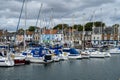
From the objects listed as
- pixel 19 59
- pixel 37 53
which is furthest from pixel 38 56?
pixel 19 59

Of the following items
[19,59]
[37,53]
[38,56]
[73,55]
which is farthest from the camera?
[73,55]

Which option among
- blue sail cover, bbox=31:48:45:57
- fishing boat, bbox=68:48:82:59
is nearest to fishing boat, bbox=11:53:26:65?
blue sail cover, bbox=31:48:45:57

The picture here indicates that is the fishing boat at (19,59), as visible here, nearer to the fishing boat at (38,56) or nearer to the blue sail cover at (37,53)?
the fishing boat at (38,56)

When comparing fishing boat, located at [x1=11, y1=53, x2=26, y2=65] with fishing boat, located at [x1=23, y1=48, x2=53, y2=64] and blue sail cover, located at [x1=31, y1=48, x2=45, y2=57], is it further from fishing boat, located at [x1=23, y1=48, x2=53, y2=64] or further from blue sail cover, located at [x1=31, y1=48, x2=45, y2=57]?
blue sail cover, located at [x1=31, y1=48, x2=45, y2=57]

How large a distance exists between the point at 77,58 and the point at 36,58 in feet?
63.0

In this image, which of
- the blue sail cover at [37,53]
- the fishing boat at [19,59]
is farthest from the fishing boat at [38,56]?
the fishing boat at [19,59]

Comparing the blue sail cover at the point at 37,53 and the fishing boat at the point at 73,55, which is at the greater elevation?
the blue sail cover at the point at 37,53

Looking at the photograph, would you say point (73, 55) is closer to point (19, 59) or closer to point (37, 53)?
point (37, 53)

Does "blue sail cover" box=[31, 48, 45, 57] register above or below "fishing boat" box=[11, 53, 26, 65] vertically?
above

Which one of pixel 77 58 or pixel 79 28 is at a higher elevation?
pixel 79 28

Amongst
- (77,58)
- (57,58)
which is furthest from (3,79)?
(77,58)

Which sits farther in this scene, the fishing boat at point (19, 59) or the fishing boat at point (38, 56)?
the fishing boat at point (38, 56)

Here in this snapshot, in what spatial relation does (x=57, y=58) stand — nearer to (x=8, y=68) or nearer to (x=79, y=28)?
(x=8, y=68)

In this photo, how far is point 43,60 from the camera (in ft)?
224
